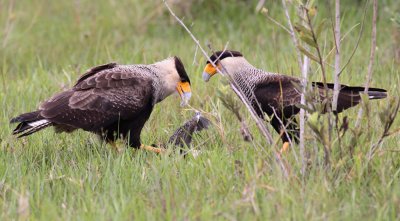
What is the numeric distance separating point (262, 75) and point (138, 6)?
3.84m

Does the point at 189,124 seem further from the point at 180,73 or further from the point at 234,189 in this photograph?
the point at 234,189

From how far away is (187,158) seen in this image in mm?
5371

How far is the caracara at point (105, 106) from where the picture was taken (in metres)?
5.80

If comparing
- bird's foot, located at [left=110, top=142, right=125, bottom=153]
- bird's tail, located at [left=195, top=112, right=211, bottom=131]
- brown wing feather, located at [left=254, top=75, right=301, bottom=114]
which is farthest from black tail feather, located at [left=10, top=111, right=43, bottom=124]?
brown wing feather, located at [left=254, top=75, right=301, bottom=114]

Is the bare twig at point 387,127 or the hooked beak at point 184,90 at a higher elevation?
the bare twig at point 387,127

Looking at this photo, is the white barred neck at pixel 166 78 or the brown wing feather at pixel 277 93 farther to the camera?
the white barred neck at pixel 166 78

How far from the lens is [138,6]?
32.0 ft

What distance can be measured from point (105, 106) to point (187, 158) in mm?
901

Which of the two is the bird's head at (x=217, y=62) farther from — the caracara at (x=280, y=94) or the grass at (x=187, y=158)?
the grass at (x=187, y=158)

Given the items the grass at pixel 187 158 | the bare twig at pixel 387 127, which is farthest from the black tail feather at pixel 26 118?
the bare twig at pixel 387 127

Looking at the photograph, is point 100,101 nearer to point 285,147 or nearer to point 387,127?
point 285,147

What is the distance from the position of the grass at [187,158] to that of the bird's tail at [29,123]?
13cm

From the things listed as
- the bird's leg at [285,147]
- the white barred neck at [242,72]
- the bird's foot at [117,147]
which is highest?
the white barred neck at [242,72]

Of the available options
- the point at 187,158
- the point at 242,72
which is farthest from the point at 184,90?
the point at 187,158
